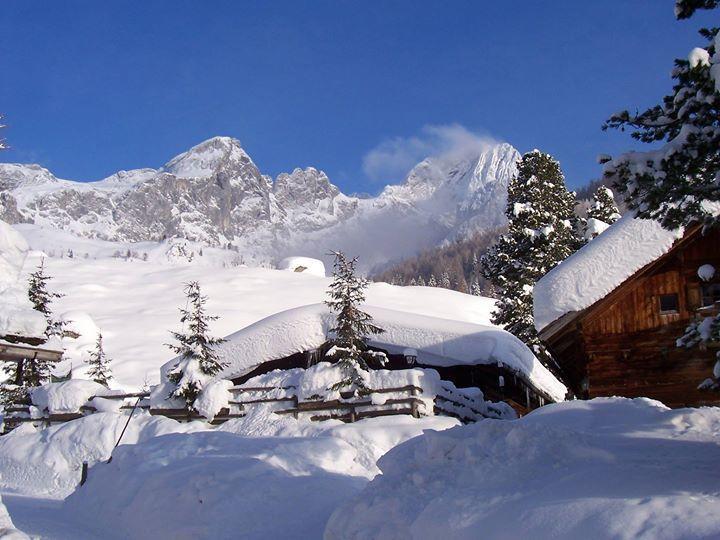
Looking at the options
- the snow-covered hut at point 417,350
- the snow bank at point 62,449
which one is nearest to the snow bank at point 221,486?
the snow bank at point 62,449

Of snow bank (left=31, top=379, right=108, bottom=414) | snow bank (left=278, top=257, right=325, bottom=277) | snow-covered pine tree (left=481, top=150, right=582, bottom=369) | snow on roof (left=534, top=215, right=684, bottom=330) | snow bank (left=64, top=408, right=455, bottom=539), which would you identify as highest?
snow bank (left=278, top=257, right=325, bottom=277)

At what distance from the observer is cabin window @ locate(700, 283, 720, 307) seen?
15.8 metres

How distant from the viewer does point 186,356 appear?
79.2 feet

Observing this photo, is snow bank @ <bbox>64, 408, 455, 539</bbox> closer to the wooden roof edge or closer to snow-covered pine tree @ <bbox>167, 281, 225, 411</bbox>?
the wooden roof edge

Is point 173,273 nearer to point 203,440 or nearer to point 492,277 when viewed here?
point 492,277

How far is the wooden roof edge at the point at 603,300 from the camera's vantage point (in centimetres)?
1505

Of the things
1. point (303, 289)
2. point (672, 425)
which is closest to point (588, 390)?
point (672, 425)

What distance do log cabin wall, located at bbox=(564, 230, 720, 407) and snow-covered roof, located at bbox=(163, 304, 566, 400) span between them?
7942mm

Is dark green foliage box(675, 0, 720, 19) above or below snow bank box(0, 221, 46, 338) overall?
above

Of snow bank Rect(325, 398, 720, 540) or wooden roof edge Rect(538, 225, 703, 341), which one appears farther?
wooden roof edge Rect(538, 225, 703, 341)

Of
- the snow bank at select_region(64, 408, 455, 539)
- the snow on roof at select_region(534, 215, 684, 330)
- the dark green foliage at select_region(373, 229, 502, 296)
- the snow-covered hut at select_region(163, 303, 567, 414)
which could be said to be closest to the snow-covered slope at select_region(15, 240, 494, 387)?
the snow-covered hut at select_region(163, 303, 567, 414)

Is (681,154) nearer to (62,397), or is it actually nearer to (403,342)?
(403,342)

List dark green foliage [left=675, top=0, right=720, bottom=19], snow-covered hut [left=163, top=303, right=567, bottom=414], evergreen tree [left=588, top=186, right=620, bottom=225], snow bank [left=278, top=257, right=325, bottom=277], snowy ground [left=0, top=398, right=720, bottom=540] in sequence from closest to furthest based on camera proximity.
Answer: snowy ground [left=0, top=398, right=720, bottom=540]
dark green foliage [left=675, top=0, right=720, bottom=19]
snow-covered hut [left=163, top=303, right=567, bottom=414]
evergreen tree [left=588, top=186, right=620, bottom=225]
snow bank [left=278, top=257, right=325, bottom=277]

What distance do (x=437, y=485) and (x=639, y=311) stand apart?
30.5ft
